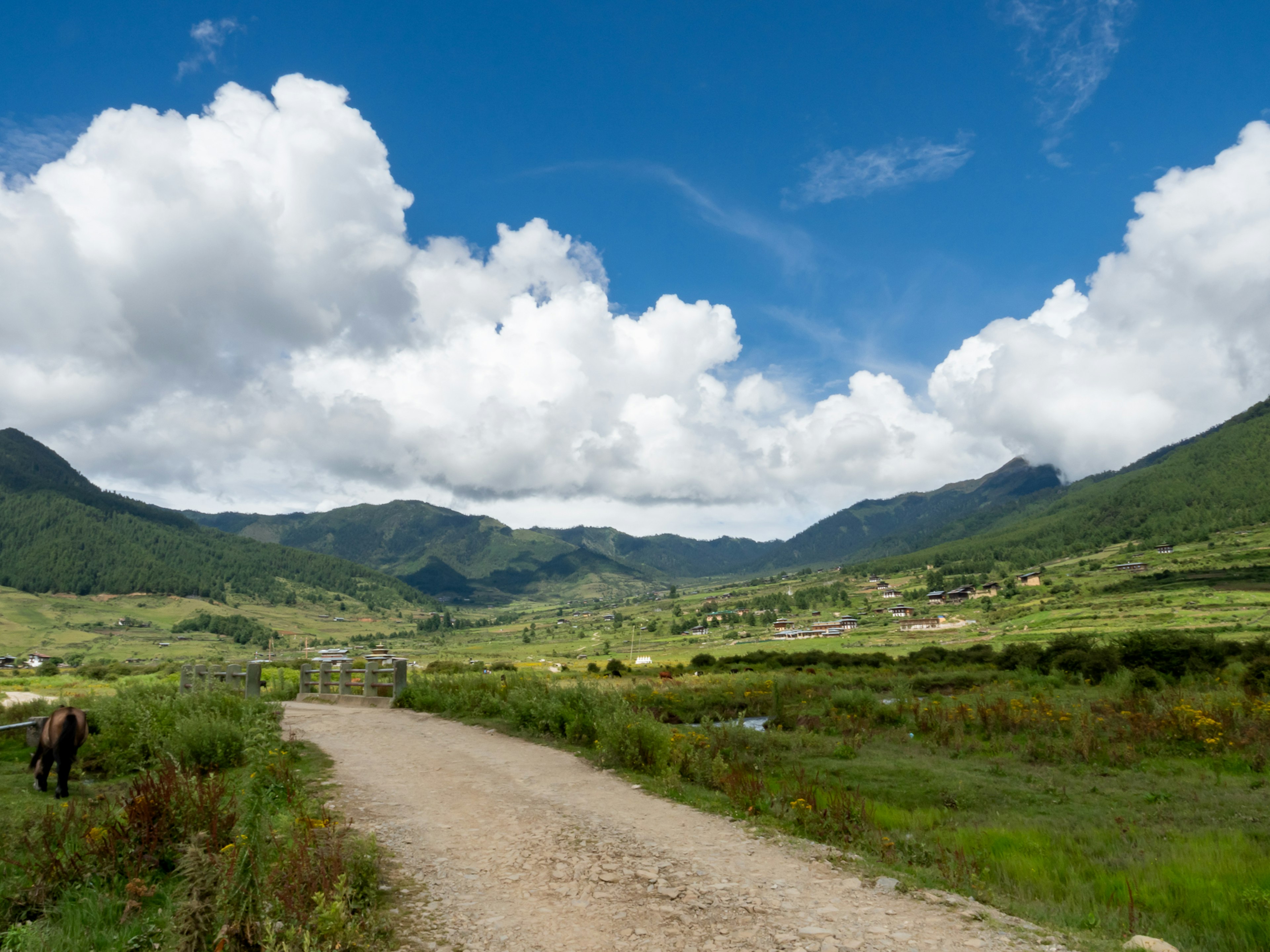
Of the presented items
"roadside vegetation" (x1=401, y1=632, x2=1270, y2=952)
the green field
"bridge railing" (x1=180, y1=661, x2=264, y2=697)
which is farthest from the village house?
"bridge railing" (x1=180, y1=661, x2=264, y2=697)

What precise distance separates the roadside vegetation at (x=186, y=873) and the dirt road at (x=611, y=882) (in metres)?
0.90

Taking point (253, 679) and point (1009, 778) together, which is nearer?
point (1009, 778)

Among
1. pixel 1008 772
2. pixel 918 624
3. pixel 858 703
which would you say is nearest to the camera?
pixel 1008 772

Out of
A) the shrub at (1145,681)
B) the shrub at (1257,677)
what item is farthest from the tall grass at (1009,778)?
the shrub at (1257,677)

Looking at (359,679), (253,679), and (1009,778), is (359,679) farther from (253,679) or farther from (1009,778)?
(1009,778)

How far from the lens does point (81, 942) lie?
5633 mm

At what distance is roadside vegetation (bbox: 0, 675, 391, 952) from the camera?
5609 mm

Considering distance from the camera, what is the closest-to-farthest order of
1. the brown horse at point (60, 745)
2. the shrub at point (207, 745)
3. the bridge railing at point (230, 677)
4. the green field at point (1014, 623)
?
the brown horse at point (60, 745) < the shrub at point (207, 745) < the bridge railing at point (230, 677) < the green field at point (1014, 623)

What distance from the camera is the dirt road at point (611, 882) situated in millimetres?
6535

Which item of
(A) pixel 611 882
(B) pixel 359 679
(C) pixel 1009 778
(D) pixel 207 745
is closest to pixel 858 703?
(C) pixel 1009 778

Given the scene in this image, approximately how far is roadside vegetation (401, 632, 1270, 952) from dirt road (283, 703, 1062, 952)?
102 cm

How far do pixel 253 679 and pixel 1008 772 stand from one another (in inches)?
1048

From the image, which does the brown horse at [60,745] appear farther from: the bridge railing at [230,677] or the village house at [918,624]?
the village house at [918,624]

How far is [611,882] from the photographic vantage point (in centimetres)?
796
